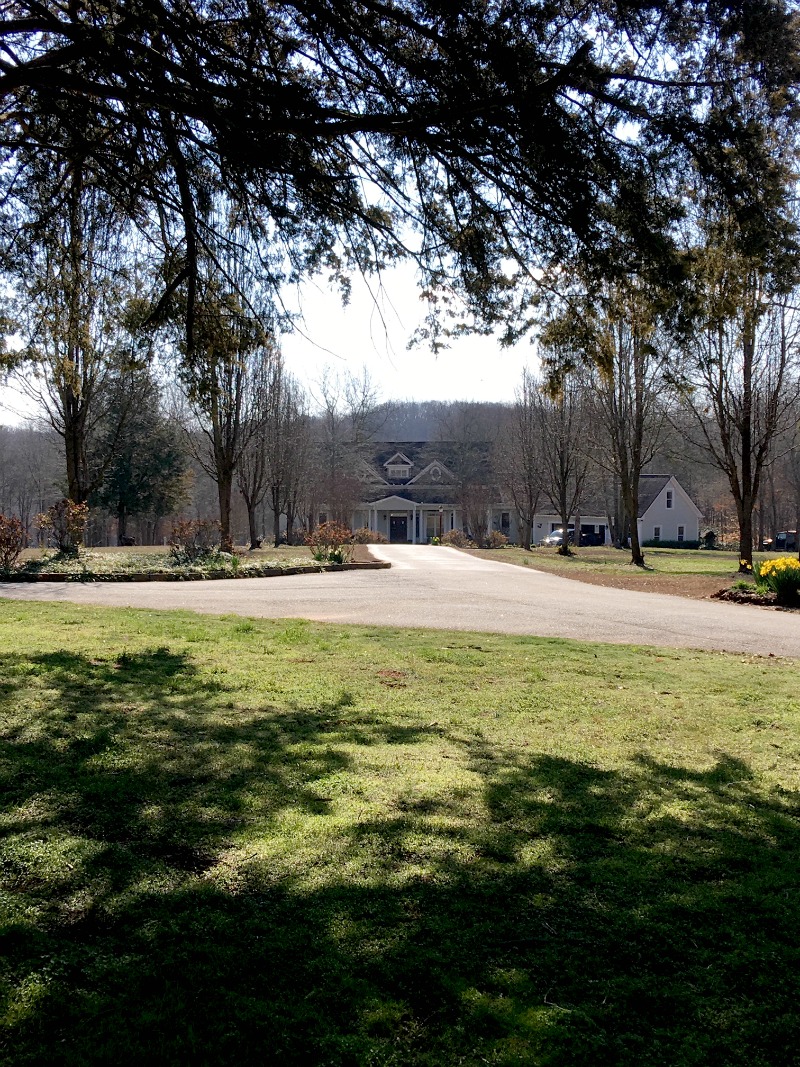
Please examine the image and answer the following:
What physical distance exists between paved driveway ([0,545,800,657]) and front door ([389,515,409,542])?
41389 millimetres

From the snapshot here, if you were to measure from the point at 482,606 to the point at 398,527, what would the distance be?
47.9 meters

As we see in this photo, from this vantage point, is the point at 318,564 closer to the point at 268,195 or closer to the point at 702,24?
the point at 268,195

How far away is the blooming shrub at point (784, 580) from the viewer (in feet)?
46.7

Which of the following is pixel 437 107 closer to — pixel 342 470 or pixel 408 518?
pixel 342 470

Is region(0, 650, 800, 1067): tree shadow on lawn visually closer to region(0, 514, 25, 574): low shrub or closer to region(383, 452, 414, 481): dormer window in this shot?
region(0, 514, 25, 574): low shrub

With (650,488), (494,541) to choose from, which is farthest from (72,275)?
(650,488)

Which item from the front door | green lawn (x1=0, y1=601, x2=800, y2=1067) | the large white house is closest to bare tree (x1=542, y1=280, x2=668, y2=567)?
green lawn (x1=0, y1=601, x2=800, y2=1067)

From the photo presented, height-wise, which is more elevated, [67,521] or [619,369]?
[619,369]

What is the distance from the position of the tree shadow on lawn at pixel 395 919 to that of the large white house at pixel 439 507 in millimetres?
50307

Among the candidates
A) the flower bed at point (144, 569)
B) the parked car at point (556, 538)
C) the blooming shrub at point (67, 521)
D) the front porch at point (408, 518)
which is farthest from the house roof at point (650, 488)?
the blooming shrub at point (67, 521)

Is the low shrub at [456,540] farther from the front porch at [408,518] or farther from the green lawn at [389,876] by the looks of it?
the green lawn at [389,876]

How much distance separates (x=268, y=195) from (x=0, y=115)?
2.11 metres

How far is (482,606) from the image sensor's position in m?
12.7

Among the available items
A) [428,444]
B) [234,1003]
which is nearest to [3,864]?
[234,1003]
